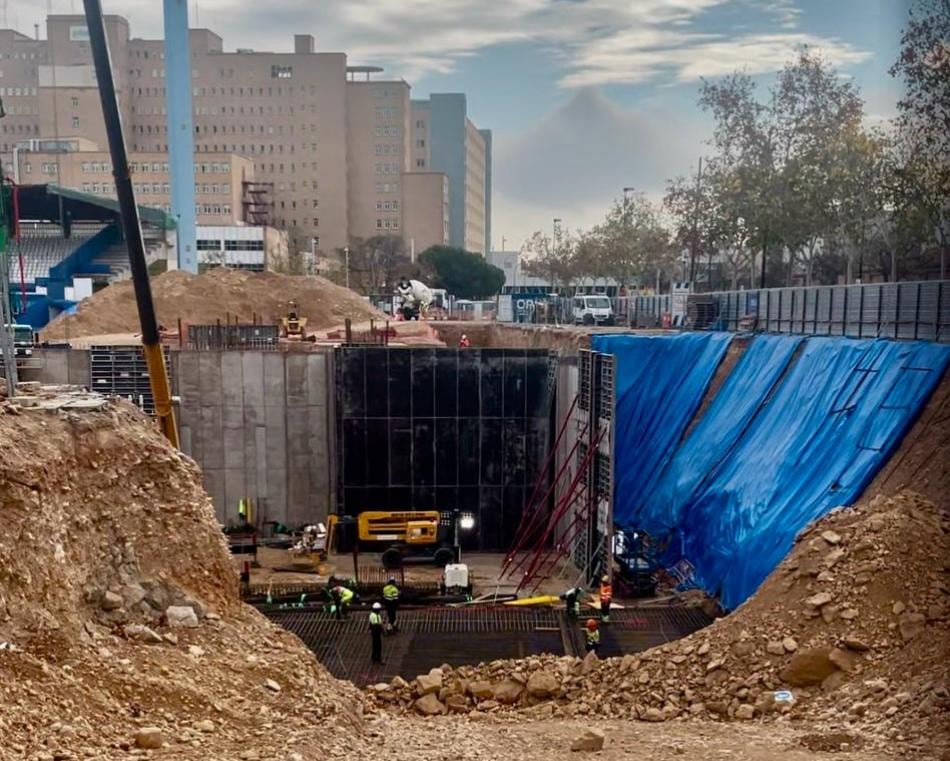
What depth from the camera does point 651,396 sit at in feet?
66.1

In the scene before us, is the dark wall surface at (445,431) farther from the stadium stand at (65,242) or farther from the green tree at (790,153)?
the stadium stand at (65,242)

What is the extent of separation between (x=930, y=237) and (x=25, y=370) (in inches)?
740

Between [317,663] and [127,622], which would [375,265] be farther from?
[127,622]

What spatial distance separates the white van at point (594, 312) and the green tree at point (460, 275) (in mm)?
37908

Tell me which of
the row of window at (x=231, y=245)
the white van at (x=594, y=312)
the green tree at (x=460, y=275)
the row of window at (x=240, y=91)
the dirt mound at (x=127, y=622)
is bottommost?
the dirt mound at (x=127, y=622)

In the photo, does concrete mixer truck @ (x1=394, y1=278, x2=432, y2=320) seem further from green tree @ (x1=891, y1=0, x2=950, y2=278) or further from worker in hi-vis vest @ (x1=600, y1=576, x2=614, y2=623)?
green tree @ (x1=891, y1=0, x2=950, y2=278)

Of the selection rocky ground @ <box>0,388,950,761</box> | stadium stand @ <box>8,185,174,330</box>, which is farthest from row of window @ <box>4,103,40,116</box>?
rocky ground @ <box>0,388,950,761</box>

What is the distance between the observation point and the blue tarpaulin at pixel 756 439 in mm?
13023

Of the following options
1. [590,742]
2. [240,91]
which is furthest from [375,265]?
[590,742]

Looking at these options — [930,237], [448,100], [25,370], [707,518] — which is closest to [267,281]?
[25,370]

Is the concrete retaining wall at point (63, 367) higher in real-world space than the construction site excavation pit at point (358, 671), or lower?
higher

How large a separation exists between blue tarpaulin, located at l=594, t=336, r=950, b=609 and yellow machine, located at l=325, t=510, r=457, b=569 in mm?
3883

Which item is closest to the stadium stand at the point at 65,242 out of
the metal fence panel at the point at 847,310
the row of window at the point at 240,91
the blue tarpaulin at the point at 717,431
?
the metal fence panel at the point at 847,310

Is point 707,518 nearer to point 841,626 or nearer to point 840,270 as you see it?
point 841,626
